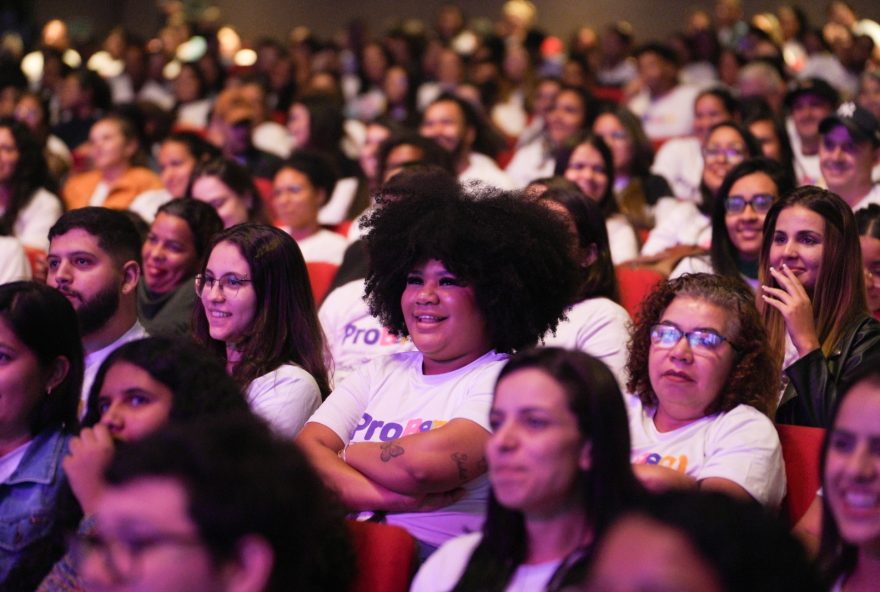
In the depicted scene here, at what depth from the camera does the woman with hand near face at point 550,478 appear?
6.52ft

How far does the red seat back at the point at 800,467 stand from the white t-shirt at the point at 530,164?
3.57m

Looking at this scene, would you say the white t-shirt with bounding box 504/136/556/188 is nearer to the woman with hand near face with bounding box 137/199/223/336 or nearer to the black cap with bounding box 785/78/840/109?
the black cap with bounding box 785/78/840/109

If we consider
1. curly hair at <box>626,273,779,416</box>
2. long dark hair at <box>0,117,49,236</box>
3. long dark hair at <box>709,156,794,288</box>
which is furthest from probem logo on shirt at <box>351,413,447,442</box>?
long dark hair at <box>0,117,49,236</box>

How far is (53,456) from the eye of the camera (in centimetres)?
254

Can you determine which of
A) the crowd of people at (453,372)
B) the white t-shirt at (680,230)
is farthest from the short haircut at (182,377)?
the white t-shirt at (680,230)

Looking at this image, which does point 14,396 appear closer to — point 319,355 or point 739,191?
point 319,355

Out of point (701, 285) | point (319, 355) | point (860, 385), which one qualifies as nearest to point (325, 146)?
point (319, 355)

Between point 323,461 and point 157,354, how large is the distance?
1.50 feet

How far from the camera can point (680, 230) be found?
4.62 metres

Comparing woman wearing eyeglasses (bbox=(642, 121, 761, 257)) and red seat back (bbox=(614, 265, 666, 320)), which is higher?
woman wearing eyeglasses (bbox=(642, 121, 761, 257))

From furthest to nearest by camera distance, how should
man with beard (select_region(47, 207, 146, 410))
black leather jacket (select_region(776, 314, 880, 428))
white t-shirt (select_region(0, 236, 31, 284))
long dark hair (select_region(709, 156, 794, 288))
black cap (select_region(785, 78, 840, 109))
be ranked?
black cap (select_region(785, 78, 840, 109)), white t-shirt (select_region(0, 236, 31, 284)), long dark hair (select_region(709, 156, 794, 288)), man with beard (select_region(47, 207, 146, 410)), black leather jacket (select_region(776, 314, 880, 428))

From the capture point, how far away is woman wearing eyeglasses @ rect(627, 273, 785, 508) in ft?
8.47

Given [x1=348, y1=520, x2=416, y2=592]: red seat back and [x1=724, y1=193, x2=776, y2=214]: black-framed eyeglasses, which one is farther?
[x1=724, y1=193, x2=776, y2=214]: black-framed eyeglasses

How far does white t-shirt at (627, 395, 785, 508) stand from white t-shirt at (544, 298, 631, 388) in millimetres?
518
